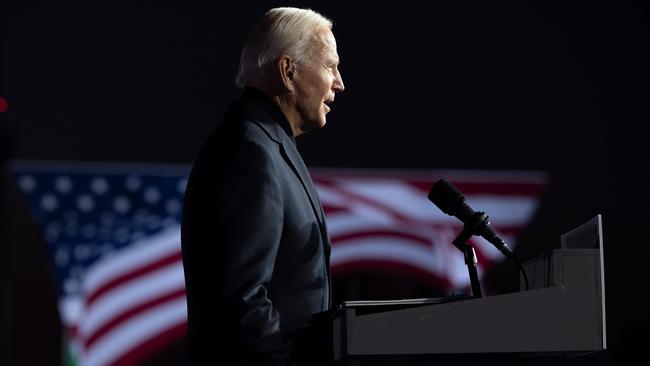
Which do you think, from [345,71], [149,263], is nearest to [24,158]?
[149,263]

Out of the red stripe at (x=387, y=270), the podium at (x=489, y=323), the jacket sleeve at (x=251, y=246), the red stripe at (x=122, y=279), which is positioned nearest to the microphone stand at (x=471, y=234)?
the podium at (x=489, y=323)

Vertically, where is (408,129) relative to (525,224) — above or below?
above

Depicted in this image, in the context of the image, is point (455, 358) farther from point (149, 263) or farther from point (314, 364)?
point (149, 263)

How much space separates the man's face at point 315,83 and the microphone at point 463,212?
302 mm

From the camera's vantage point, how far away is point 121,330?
200 inches

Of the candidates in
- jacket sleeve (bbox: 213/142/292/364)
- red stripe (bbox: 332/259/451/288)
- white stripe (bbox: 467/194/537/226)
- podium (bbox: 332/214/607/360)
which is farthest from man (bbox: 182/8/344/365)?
white stripe (bbox: 467/194/537/226)

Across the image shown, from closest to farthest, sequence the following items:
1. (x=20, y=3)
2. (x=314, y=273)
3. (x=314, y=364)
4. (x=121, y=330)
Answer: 1. (x=314, y=364)
2. (x=314, y=273)
3. (x=121, y=330)
4. (x=20, y=3)

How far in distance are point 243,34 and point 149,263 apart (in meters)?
1.35

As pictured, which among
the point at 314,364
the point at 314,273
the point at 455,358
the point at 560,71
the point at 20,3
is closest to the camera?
the point at 455,358

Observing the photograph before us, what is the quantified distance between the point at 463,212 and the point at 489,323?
0.29 m

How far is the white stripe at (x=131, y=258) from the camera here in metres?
5.07

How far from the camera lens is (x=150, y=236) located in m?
5.14

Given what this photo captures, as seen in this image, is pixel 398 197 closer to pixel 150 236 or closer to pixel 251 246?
pixel 150 236

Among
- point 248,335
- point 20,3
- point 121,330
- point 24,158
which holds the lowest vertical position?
point 121,330
